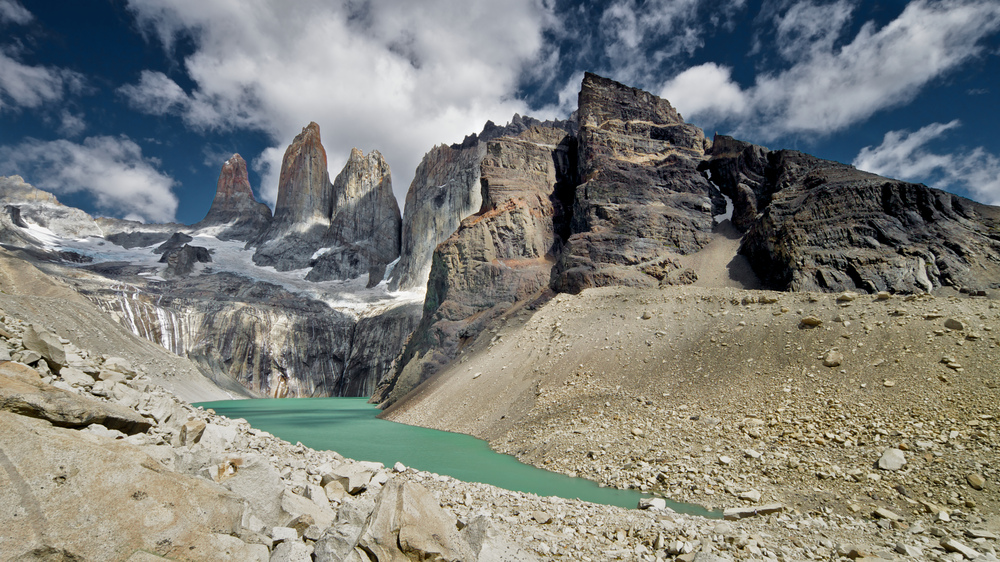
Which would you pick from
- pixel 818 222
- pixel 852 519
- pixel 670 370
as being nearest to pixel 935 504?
pixel 852 519

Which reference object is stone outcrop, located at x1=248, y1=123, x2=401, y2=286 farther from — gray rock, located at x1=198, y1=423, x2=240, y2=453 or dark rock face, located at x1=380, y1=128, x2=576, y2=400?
gray rock, located at x1=198, y1=423, x2=240, y2=453

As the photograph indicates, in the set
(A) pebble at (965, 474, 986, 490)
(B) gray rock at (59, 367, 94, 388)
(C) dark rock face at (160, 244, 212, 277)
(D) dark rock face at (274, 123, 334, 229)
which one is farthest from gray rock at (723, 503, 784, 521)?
(D) dark rock face at (274, 123, 334, 229)

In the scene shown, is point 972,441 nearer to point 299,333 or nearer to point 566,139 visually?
point 566,139

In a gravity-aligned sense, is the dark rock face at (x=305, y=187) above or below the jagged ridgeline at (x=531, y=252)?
above

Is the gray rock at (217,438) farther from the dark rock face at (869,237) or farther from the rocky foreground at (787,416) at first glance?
the dark rock face at (869,237)

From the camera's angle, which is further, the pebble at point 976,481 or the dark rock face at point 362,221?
the dark rock face at point 362,221

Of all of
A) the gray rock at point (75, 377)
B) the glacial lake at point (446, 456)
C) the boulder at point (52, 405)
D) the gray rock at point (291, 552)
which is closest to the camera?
the gray rock at point (291, 552)

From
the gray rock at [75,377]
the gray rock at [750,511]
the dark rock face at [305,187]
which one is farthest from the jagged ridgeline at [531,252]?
the gray rock at [75,377]

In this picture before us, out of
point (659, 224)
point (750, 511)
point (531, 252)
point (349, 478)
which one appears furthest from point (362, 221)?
point (750, 511)
